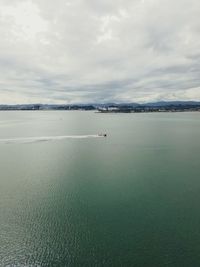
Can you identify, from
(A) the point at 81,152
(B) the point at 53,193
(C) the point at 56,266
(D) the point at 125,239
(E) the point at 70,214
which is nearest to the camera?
(C) the point at 56,266

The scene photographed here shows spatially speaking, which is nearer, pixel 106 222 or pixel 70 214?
pixel 106 222

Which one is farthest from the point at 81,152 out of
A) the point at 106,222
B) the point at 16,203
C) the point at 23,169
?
the point at 106,222

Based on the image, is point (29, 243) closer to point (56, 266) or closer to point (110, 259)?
point (56, 266)

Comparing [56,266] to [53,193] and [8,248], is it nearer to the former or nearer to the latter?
[8,248]

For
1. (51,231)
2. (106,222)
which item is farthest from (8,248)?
(106,222)

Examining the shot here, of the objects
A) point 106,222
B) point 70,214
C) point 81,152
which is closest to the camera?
point 106,222

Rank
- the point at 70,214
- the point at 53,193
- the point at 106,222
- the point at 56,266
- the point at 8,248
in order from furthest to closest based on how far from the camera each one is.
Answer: the point at 53,193, the point at 70,214, the point at 106,222, the point at 8,248, the point at 56,266

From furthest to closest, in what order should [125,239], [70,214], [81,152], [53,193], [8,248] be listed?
[81,152]
[53,193]
[70,214]
[125,239]
[8,248]

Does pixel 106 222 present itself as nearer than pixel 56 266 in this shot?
No
